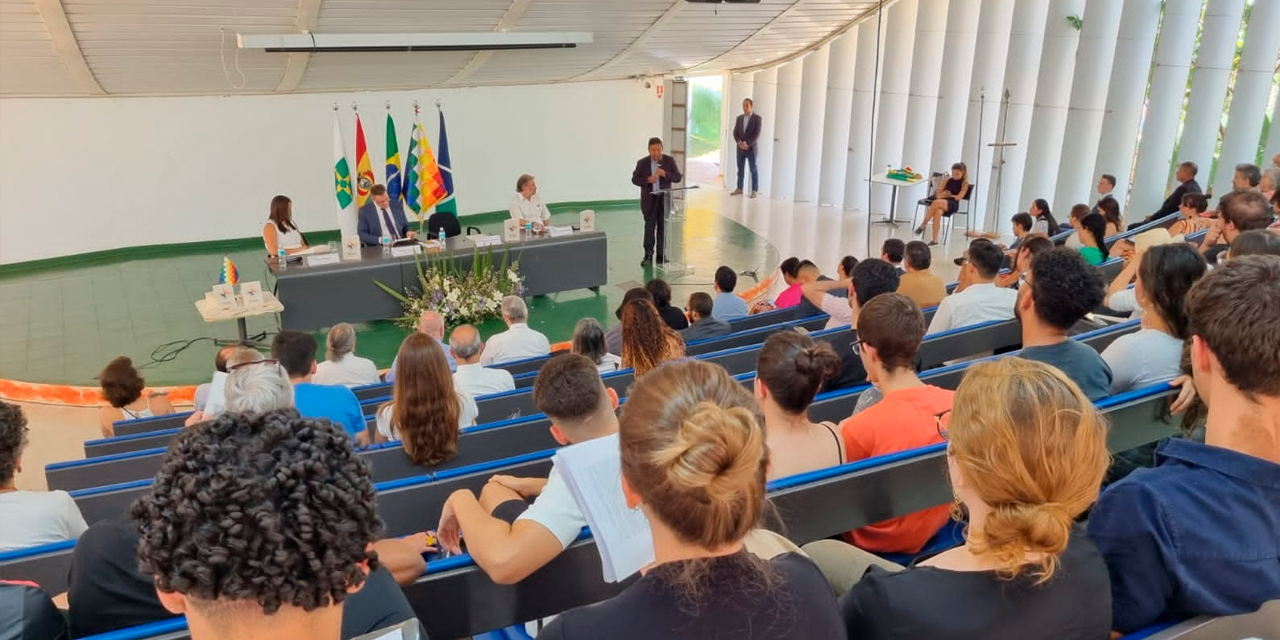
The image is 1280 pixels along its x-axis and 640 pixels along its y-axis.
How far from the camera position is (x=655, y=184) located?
10.1 meters

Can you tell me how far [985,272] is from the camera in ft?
16.8

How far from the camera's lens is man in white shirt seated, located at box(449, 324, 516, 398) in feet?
14.9

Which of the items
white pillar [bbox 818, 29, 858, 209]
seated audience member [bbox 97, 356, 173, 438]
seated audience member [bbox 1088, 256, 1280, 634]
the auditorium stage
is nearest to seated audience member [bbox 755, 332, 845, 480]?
seated audience member [bbox 1088, 256, 1280, 634]

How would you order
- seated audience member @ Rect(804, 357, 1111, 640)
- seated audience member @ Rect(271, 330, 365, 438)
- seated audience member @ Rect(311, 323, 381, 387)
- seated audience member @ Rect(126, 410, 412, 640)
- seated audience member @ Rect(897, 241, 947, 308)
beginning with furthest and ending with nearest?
seated audience member @ Rect(897, 241, 947, 308) < seated audience member @ Rect(311, 323, 381, 387) < seated audience member @ Rect(271, 330, 365, 438) < seated audience member @ Rect(804, 357, 1111, 640) < seated audience member @ Rect(126, 410, 412, 640)

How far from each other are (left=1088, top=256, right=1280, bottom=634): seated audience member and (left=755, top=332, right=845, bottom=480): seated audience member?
1.05 meters

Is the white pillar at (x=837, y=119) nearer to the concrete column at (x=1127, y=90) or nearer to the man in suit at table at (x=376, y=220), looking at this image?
the concrete column at (x=1127, y=90)

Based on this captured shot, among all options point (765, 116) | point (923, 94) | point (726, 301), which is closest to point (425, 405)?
point (726, 301)

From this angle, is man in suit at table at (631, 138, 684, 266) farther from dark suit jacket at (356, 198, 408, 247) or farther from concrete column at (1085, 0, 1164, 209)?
concrete column at (1085, 0, 1164, 209)

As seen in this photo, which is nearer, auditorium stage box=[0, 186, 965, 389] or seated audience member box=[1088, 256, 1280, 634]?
seated audience member box=[1088, 256, 1280, 634]

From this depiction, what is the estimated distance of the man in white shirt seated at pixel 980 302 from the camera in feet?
15.7

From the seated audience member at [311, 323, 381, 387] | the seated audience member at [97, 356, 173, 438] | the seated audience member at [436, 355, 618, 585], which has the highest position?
the seated audience member at [436, 355, 618, 585]

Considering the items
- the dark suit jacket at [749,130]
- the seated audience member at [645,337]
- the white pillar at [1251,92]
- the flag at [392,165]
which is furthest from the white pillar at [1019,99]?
the seated audience member at [645,337]

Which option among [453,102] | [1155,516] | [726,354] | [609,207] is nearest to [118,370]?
[726,354]

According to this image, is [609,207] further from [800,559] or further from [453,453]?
[800,559]
